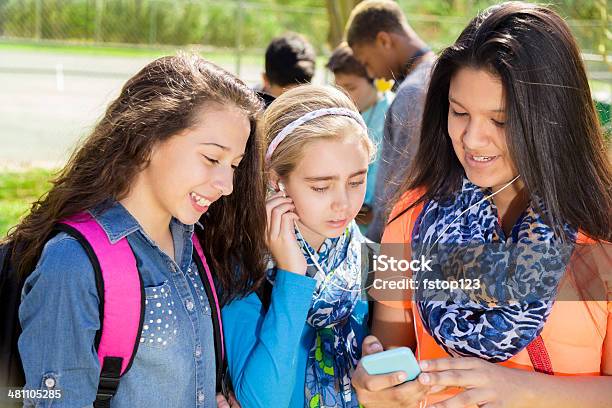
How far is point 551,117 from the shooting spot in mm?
2070

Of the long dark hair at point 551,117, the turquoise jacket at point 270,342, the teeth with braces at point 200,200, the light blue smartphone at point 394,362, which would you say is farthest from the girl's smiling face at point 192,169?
the long dark hair at point 551,117

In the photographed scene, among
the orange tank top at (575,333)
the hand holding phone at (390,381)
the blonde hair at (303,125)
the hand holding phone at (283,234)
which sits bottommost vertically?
the hand holding phone at (390,381)

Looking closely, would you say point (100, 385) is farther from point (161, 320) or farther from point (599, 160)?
point (599, 160)

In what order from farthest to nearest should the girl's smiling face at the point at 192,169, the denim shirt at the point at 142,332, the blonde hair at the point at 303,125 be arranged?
the blonde hair at the point at 303,125 < the girl's smiling face at the point at 192,169 < the denim shirt at the point at 142,332

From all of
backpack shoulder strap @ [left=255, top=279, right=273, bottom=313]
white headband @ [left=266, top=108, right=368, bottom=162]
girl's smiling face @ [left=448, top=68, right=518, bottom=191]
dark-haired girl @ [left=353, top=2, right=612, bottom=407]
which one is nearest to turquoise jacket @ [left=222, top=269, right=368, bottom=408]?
backpack shoulder strap @ [left=255, top=279, right=273, bottom=313]

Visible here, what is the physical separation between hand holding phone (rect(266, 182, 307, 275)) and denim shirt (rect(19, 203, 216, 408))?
0.88 ft

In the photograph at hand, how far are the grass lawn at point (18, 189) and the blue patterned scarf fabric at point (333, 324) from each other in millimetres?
4651

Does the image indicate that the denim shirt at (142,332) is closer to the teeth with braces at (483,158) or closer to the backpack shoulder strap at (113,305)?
the backpack shoulder strap at (113,305)

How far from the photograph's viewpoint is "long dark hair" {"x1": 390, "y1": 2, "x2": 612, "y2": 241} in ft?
6.74

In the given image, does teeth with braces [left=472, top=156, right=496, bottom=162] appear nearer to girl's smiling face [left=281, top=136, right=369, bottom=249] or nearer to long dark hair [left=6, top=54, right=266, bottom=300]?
girl's smiling face [left=281, top=136, right=369, bottom=249]

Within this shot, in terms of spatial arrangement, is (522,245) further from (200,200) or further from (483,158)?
(200,200)

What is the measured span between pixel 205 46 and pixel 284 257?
2182 cm

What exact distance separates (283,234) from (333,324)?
1.06 feet

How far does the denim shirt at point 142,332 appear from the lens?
1836mm
